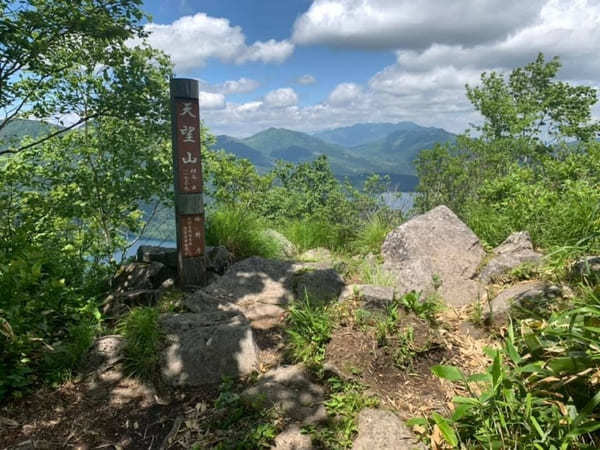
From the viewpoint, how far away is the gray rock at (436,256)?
15.1 ft

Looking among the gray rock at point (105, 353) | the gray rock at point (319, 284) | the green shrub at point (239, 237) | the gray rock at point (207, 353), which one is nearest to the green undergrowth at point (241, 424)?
the gray rock at point (207, 353)

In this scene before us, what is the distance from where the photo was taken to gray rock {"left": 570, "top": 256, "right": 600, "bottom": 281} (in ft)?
11.1

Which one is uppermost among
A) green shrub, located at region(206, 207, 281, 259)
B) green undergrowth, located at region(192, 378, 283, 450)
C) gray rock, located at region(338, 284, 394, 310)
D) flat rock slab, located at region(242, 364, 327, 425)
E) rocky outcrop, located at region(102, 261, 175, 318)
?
green shrub, located at region(206, 207, 281, 259)

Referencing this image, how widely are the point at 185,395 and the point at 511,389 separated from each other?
2514 millimetres

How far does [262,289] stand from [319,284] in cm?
80

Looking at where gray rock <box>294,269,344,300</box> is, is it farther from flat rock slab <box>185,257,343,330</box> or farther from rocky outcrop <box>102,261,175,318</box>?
rocky outcrop <box>102,261,175,318</box>

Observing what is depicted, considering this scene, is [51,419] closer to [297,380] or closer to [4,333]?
[4,333]

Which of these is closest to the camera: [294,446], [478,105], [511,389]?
[511,389]

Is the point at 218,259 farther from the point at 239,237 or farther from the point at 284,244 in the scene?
the point at 284,244

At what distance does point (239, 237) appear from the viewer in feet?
20.6

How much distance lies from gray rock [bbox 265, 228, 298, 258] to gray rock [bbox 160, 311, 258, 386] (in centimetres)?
300

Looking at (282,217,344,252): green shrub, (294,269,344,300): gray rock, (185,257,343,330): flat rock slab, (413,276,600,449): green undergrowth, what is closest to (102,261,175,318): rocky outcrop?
(185,257,343,330): flat rock slab

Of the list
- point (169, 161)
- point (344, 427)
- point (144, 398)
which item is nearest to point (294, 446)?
point (344, 427)

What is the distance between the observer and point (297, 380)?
294cm
